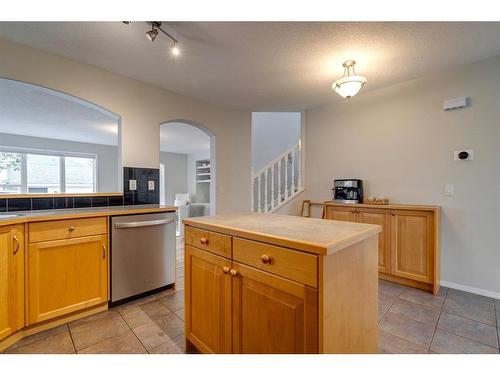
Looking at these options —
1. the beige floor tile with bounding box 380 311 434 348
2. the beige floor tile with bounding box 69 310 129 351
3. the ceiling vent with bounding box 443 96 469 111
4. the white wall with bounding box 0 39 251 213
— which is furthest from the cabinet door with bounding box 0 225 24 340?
the ceiling vent with bounding box 443 96 469 111

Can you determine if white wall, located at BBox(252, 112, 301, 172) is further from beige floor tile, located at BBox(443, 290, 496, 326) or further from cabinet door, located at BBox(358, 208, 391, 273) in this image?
beige floor tile, located at BBox(443, 290, 496, 326)

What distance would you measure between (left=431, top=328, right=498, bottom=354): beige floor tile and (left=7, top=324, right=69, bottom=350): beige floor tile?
8.58ft

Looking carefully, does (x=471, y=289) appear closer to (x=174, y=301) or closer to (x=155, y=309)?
(x=174, y=301)

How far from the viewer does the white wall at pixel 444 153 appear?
2262mm

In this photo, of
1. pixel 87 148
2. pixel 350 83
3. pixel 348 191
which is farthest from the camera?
pixel 87 148

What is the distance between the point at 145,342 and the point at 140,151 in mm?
1936

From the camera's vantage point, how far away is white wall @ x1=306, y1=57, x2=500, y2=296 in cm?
226

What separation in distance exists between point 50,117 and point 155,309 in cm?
392

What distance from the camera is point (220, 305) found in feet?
3.97

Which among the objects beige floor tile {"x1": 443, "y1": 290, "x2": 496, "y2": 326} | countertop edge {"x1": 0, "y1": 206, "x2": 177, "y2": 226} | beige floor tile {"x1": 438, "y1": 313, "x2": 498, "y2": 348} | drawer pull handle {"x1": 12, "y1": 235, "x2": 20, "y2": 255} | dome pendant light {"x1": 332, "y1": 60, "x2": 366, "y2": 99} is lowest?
beige floor tile {"x1": 443, "y1": 290, "x2": 496, "y2": 326}

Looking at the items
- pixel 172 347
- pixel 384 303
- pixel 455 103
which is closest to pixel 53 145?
pixel 172 347

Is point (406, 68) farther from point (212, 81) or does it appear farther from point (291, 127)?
point (291, 127)

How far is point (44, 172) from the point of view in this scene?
5570mm
